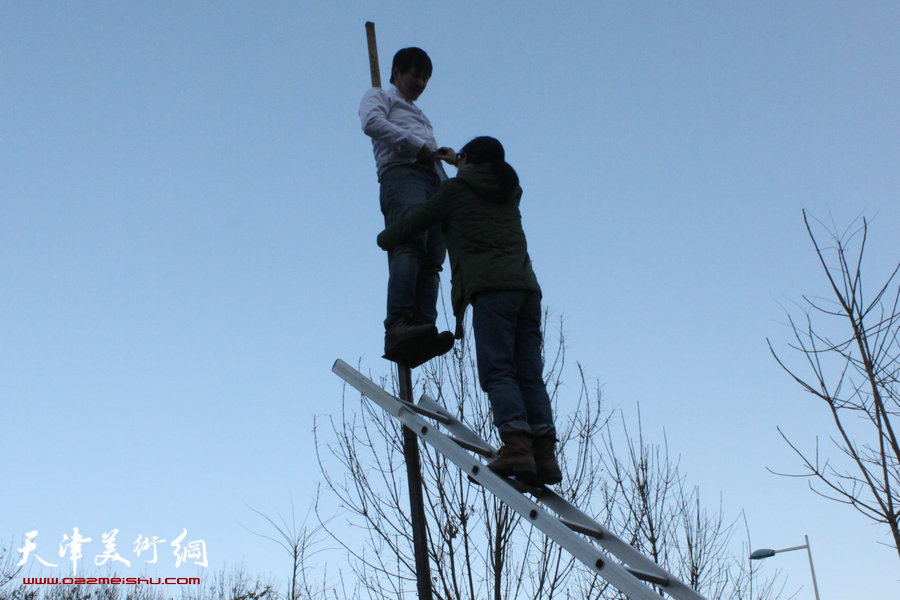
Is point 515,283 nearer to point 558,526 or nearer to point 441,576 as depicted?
point 558,526

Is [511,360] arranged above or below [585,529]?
above

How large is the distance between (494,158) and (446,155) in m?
0.57

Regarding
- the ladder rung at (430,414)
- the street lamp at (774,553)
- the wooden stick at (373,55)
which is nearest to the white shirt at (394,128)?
the wooden stick at (373,55)

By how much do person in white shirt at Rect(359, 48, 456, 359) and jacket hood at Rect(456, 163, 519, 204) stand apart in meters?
0.52

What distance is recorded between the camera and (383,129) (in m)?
4.35

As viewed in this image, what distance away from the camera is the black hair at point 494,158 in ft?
12.6

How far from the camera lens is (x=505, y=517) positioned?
7203mm

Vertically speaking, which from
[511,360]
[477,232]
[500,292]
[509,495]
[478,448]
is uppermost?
[477,232]

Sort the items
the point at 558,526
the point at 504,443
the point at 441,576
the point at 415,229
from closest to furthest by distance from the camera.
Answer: the point at 558,526, the point at 504,443, the point at 415,229, the point at 441,576

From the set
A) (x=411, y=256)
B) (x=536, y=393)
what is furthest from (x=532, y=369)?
(x=411, y=256)

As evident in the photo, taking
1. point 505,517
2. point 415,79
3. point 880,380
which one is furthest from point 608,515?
point 415,79

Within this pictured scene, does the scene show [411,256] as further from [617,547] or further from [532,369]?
[617,547]

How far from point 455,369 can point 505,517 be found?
180 cm

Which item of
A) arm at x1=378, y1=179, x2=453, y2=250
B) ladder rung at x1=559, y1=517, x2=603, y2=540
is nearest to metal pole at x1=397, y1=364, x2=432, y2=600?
arm at x1=378, y1=179, x2=453, y2=250
